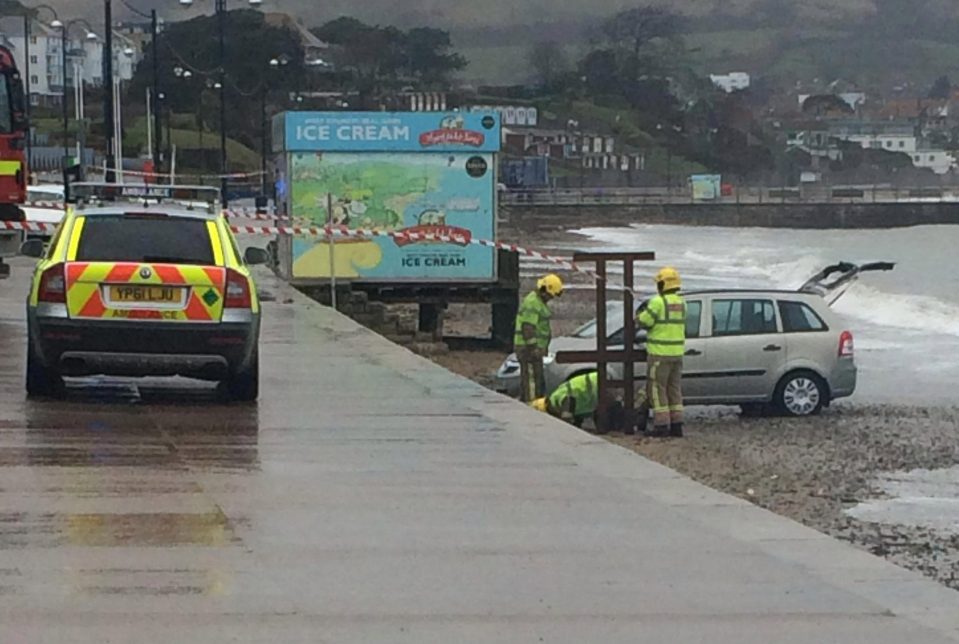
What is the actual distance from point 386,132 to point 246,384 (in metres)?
15.3

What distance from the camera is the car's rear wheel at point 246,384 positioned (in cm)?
1445

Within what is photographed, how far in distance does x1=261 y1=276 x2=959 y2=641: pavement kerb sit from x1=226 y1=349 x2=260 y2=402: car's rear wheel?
1.85 meters

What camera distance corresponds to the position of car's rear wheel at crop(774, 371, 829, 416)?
20094mm

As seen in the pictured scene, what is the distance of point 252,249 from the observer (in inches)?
637

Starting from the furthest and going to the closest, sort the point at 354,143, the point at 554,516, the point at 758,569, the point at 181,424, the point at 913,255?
the point at 913,255
the point at 354,143
the point at 181,424
the point at 554,516
the point at 758,569

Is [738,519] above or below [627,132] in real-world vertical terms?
below

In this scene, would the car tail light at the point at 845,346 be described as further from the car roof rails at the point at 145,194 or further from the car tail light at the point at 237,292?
the car tail light at the point at 237,292

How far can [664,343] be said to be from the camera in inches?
675

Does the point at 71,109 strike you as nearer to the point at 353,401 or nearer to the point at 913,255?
the point at 913,255

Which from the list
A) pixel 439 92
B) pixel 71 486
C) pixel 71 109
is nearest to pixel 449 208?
pixel 71 486

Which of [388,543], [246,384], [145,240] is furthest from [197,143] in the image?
[388,543]

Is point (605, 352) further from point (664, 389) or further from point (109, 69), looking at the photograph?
point (109, 69)

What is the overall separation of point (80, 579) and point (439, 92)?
15463 cm

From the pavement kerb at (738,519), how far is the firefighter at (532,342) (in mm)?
2802
